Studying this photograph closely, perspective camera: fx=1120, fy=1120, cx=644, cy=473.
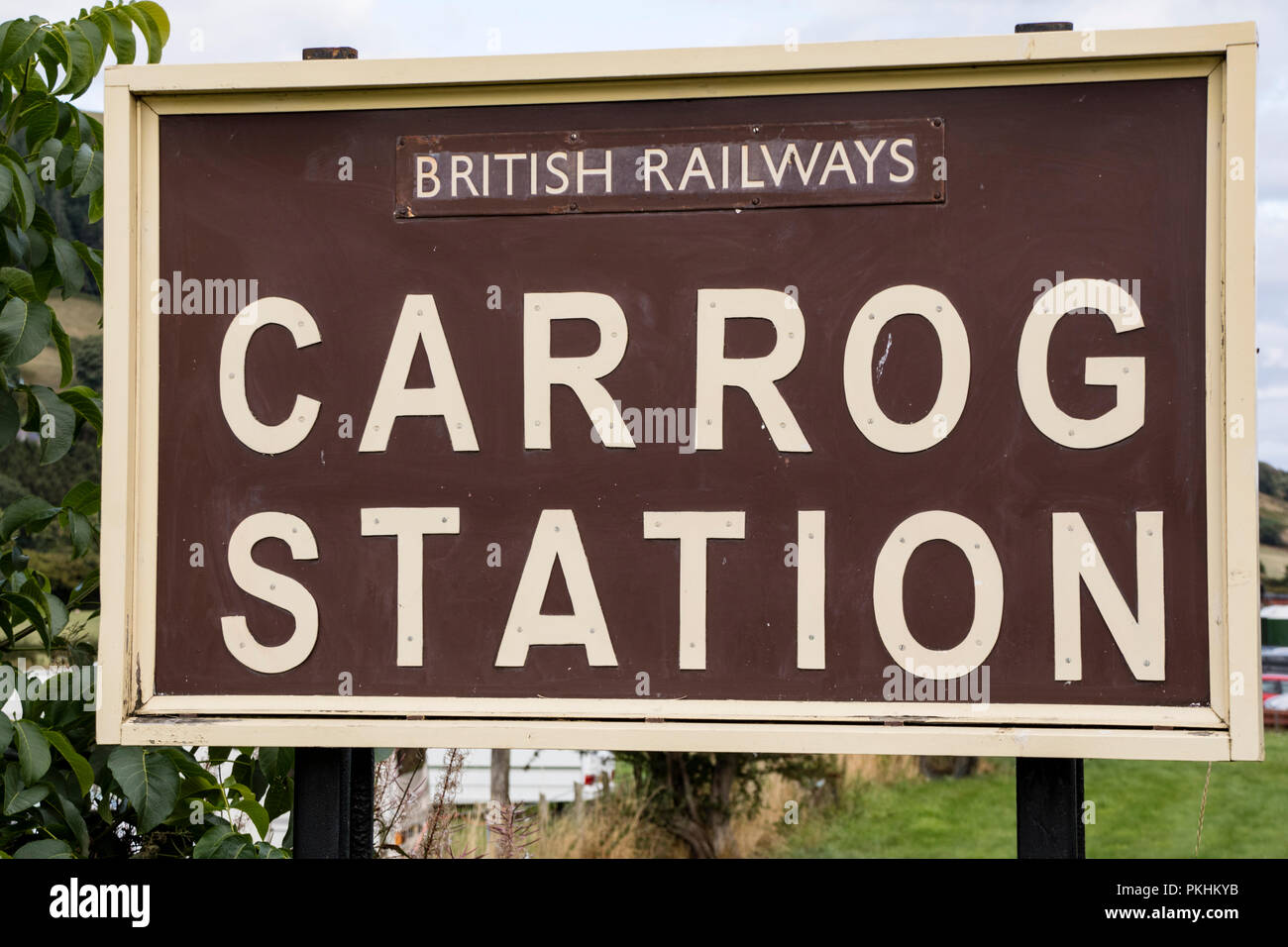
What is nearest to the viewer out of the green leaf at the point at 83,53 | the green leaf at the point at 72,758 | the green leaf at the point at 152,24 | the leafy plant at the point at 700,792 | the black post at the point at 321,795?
the black post at the point at 321,795

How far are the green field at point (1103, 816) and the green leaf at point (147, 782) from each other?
784 centimetres

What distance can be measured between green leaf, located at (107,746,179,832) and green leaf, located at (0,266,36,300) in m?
1.04

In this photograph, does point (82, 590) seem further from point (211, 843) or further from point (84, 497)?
point (211, 843)

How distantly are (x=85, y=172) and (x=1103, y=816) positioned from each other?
9.53m

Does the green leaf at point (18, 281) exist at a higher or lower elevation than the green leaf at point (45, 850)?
higher

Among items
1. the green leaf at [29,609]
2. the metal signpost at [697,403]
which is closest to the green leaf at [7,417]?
the green leaf at [29,609]

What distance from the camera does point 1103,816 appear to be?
31.8ft

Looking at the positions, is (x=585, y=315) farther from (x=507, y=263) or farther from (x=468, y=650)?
(x=468, y=650)

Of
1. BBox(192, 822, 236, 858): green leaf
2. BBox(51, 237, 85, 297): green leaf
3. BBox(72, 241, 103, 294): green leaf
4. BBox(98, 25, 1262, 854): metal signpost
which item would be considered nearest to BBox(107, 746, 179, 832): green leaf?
BBox(192, 822, 236, 858): green leaf

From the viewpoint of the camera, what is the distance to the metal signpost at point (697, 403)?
2068mm

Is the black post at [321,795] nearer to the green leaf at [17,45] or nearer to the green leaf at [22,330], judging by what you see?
Result: the green leaf at [17,45]

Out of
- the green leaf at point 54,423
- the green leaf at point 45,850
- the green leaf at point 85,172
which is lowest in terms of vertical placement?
the green leaf at point 45,850
